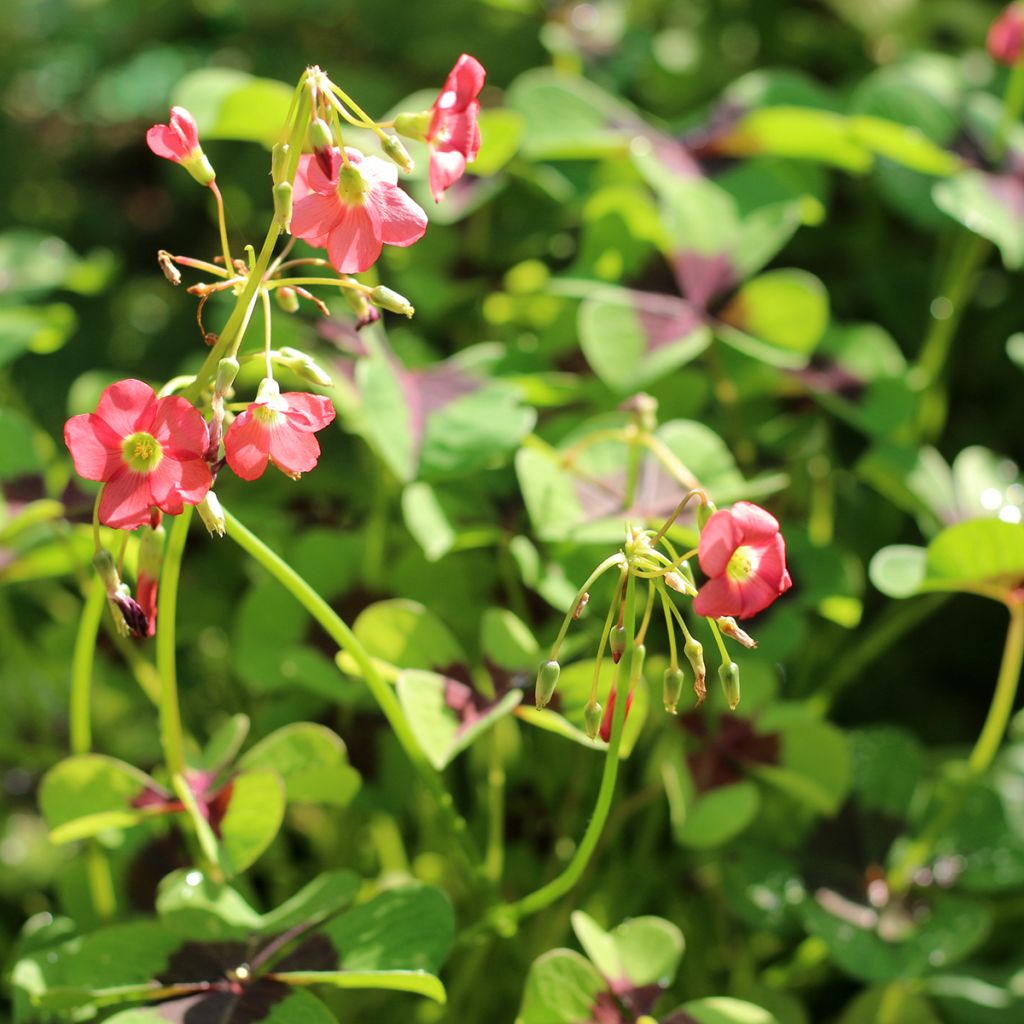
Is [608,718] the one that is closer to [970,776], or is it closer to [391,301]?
[391,301]

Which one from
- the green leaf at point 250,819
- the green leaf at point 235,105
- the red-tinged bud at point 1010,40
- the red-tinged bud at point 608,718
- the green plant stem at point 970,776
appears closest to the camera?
the red-tinged bud at point 608,718

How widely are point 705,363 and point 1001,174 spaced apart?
37 centimetres

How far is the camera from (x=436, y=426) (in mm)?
956

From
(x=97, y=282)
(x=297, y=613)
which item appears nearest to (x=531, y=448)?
(x=297, y=613)

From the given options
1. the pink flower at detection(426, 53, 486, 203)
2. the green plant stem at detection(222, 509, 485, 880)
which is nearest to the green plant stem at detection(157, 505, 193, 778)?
the green plant stem at detection(222, 509, 485, 880)

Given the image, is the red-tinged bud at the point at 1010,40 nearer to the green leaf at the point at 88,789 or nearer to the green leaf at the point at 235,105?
the green leaf at the point at 235,105

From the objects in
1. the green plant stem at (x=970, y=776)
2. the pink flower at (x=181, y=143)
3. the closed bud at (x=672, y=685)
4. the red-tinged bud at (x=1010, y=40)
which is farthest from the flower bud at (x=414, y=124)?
the red-tinged bud at (x=1010, y=40)

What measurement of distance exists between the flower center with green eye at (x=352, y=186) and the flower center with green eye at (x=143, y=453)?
156 millimetres

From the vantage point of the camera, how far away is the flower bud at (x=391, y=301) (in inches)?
24.9

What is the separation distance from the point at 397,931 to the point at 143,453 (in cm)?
37

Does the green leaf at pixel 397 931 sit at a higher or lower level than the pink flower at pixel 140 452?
lower

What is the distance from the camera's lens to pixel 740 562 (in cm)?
62

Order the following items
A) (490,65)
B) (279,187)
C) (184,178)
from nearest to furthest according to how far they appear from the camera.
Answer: (279,187)
(490,65)
(184,178)

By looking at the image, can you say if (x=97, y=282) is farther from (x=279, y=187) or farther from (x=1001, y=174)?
(x=1001, y=174)
